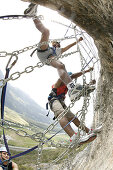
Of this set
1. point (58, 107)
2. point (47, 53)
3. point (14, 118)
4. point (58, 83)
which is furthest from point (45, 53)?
point (14, 118)

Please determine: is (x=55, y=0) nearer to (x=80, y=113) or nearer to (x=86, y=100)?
(x=86, y=100)

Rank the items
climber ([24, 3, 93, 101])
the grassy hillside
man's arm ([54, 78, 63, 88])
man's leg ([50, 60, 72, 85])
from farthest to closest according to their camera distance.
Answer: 1. the grassy hillside
2. man's arm ([54, 78, 63, 88])
3. man's leg ([50, 60, 72, 85])
4. climber ([24, 3, 93, 101])

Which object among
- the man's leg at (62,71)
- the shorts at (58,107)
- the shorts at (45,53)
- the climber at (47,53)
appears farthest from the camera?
the shorts at (58,107)

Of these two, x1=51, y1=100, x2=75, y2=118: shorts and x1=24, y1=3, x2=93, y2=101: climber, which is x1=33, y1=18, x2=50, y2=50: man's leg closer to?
x1=24, y1=3, x2=93, y2=101: climber

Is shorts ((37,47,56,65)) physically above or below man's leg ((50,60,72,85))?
above

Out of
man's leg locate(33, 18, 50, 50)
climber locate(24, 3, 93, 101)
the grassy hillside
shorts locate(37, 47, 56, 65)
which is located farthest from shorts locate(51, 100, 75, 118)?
the grassy hillside

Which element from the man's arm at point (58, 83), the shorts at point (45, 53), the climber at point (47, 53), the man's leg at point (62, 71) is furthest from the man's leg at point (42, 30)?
the man's arm at point (58, 83)

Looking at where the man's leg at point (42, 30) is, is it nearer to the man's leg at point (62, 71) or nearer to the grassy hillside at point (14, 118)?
the man's leg at point (62, 71)

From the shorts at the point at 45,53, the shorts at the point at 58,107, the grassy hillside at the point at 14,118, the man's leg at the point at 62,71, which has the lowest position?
the shorts at the point at 58,107

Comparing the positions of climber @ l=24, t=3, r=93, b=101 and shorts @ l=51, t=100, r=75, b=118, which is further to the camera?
shorts @ l=51, t=100, r=75, b=118

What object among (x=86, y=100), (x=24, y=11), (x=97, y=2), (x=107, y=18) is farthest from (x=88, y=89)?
(x=24, y=11)

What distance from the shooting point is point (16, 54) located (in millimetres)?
2293

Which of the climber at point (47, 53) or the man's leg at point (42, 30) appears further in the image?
the man's leg at point (42, 30)

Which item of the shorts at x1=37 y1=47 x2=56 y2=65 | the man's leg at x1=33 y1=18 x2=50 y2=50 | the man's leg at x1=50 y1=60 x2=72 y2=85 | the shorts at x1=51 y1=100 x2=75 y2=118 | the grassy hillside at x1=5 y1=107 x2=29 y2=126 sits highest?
the grassy hillside at x1=5 y1=107 x2=29 y2=126
